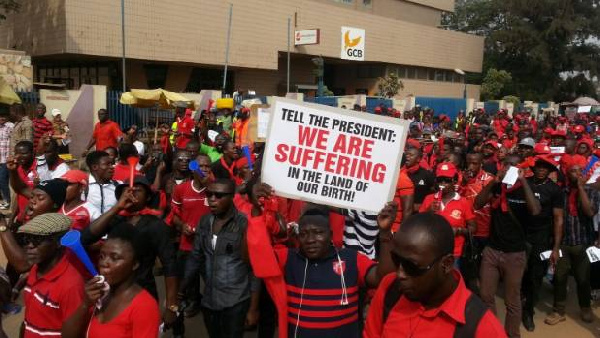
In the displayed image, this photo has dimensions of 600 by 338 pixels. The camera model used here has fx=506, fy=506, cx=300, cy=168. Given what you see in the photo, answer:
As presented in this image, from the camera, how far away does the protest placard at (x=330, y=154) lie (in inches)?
134

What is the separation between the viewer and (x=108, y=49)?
2128 centimetres

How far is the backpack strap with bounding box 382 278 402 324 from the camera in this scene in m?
2.06

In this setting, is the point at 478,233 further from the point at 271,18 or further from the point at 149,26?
the point at 271,18

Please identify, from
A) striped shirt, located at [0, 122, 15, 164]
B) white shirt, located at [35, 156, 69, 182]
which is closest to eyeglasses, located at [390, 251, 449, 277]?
white shirt, located at [35, 156, 69, 182]

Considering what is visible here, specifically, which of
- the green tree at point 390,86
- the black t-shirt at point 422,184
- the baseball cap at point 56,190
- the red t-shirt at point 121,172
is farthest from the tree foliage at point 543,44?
the baseball cap at point 56,190

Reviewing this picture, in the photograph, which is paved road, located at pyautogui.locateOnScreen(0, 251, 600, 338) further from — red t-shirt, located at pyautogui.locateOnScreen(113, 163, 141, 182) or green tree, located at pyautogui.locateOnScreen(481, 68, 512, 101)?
green tree, located at pyautogui.locateOnScreen(481, 68, 512, 101)

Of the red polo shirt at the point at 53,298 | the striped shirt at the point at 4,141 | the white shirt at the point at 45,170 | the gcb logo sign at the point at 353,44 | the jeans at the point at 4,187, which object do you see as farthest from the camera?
the gcb logo sign at the point at 353,44

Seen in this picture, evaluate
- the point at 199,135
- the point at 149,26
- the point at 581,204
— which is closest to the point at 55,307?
the point at 581,204

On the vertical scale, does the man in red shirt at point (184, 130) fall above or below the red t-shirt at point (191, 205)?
above

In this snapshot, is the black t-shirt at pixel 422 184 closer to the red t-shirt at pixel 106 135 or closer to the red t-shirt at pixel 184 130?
the red t-shirt at pixel 184 130

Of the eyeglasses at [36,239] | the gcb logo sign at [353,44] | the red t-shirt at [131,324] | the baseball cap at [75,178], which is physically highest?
the gcb logo sign at [353,44]

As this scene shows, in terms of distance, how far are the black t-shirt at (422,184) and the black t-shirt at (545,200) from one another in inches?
49.8

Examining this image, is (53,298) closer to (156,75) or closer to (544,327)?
(544,327)

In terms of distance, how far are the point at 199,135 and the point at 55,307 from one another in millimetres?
8419
